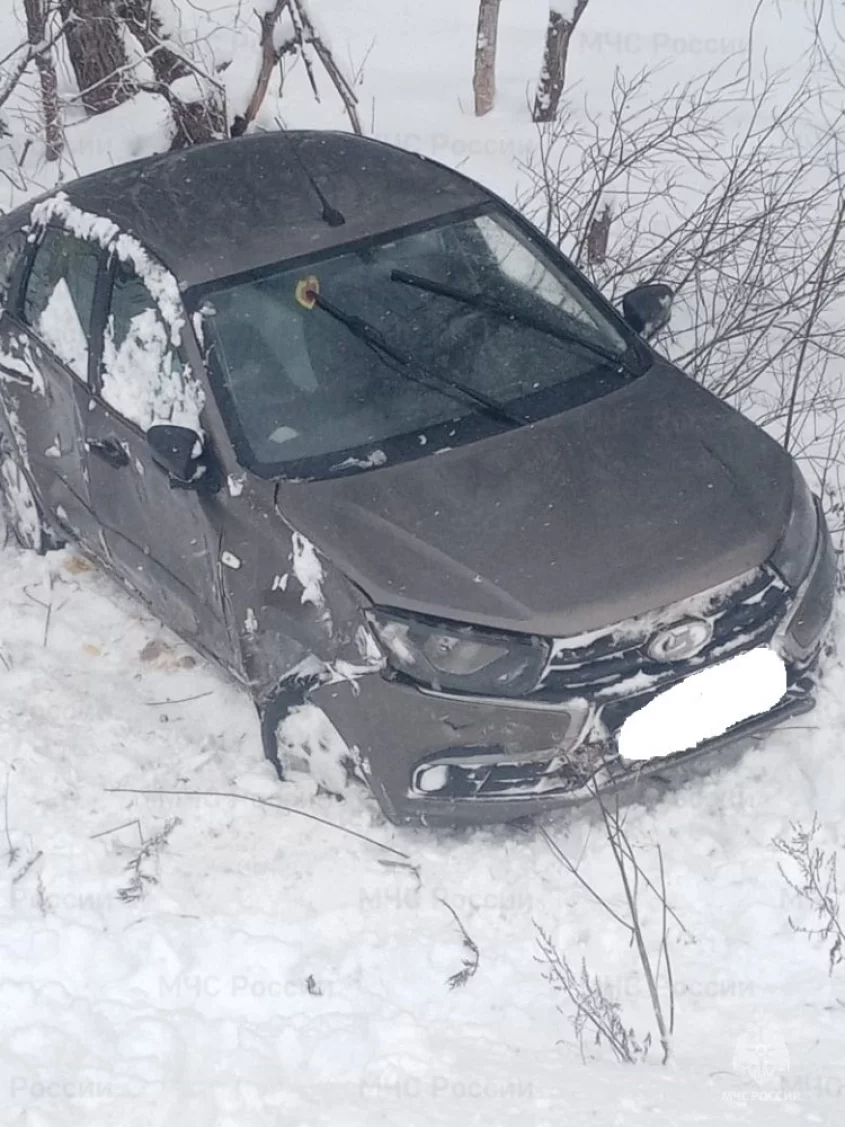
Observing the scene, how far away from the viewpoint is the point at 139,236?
4.26m

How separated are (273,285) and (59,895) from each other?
190 cm

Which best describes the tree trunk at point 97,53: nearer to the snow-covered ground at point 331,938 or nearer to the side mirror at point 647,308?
the side mirror at point 647,308

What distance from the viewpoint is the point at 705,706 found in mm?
3576

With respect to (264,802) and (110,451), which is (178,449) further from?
(264,802)

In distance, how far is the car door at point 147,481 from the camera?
4.03 meters

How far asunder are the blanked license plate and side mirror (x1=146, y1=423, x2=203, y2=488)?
1.42 metres

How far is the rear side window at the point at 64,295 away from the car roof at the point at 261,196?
16 cm

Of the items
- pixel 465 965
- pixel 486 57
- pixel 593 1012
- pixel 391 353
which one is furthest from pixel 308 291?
pixel 486 57

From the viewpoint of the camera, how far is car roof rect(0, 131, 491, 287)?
13.6ft

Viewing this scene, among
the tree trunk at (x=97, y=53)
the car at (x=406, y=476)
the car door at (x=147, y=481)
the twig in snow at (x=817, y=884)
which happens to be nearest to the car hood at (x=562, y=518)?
the car at (x=406, y=476)

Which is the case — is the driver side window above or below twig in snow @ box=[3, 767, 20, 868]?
above

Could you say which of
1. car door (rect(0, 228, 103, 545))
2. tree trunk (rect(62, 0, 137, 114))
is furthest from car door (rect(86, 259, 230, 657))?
tree trunk (rect(62, 0, 137, 114))

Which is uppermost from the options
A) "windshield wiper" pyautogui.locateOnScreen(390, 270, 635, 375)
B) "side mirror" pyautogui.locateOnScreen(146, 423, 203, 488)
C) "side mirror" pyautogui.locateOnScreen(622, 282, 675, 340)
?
"side mirror" pyautogui.locateOnScreen(622, 282, 675, 340)

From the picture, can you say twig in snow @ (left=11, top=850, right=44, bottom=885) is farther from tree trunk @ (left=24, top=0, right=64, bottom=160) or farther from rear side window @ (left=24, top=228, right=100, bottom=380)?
tree trunk @ (left=24, top=0, right=64, bottom=160)
